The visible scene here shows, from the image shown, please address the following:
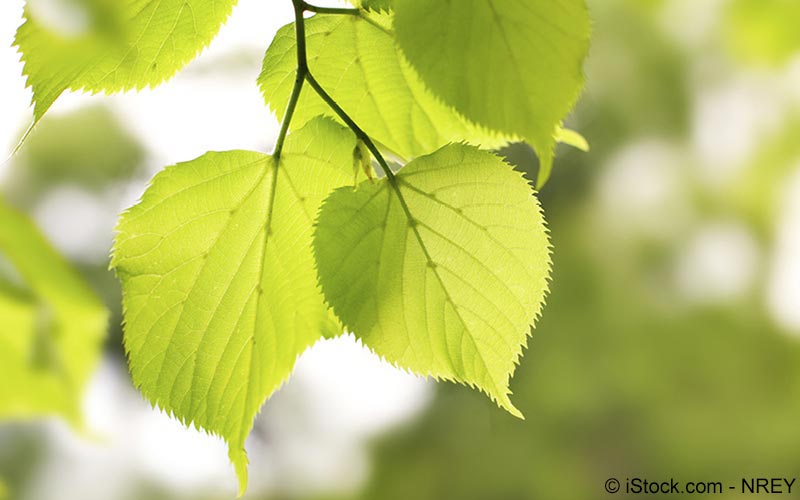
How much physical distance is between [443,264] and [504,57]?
10 cm

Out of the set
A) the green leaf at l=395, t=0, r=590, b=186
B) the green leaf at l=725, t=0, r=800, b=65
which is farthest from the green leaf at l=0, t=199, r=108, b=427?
the green leaf at l=725, t=0, r=800, b=65

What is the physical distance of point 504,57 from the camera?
0.85 feet

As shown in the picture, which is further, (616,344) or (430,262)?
(616,344)

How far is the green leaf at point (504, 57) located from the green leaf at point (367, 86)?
0.27 ft

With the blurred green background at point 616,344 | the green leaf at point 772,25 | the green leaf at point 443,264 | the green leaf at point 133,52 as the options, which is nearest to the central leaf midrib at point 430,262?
the green leaf at point 443,264

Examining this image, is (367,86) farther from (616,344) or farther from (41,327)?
(616,344)

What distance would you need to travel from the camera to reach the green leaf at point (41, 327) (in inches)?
5.0

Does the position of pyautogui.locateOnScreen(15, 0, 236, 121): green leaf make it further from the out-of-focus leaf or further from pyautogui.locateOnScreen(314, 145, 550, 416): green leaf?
the out-of-focus leaf

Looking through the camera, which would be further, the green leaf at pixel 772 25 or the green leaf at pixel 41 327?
the green leaf at pixel 772 25

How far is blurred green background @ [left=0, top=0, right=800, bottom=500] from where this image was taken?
3727 millimetres

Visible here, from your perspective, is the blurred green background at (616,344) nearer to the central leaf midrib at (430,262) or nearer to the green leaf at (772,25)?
the green leaf at (772,25)

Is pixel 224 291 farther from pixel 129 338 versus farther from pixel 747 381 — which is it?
pixel 747 381

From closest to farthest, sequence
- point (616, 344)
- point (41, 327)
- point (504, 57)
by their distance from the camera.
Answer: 1. point (41, 327)
2. point (504, 57)
3. point (616, 344)

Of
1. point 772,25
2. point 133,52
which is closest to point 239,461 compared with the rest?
point 133,52
